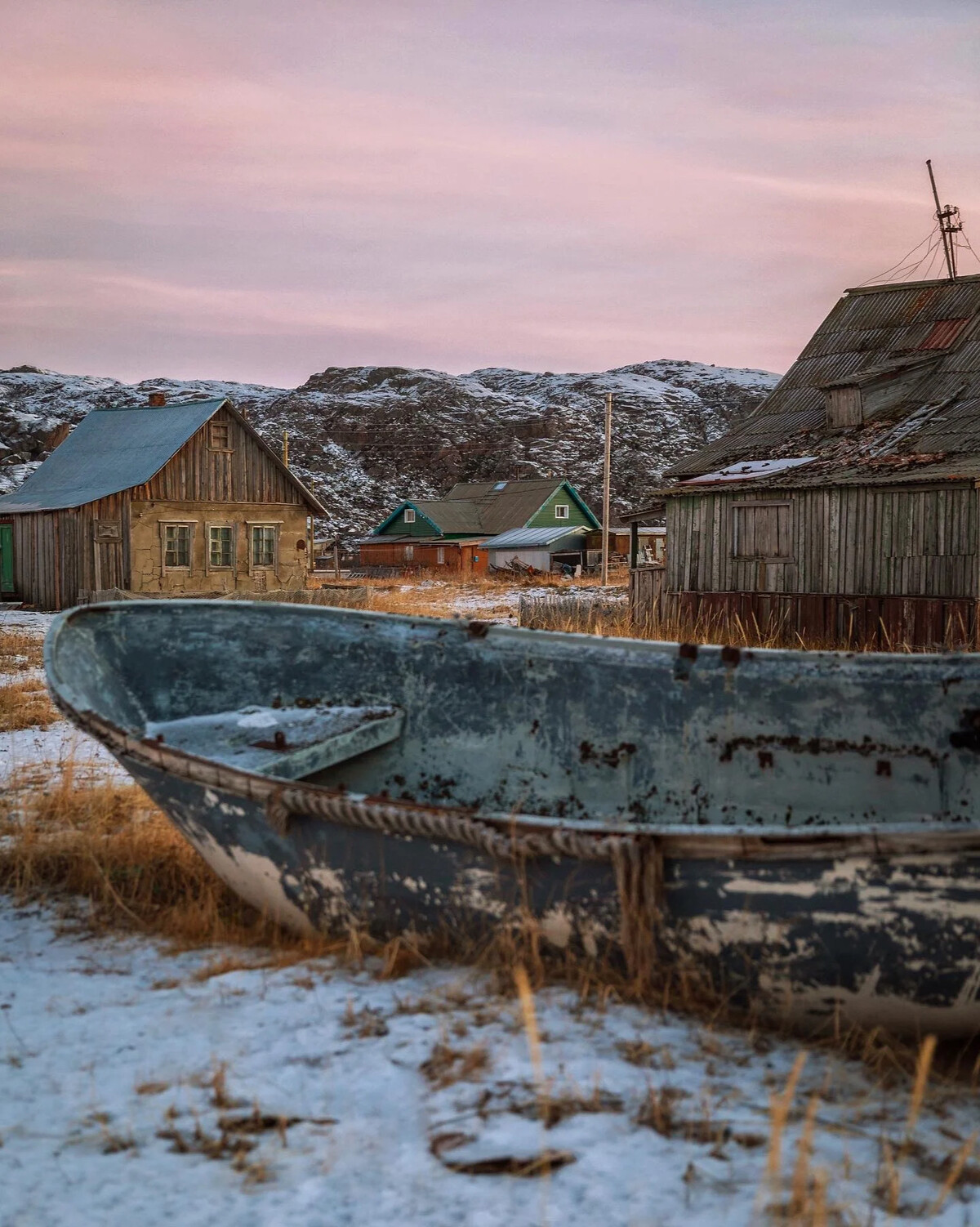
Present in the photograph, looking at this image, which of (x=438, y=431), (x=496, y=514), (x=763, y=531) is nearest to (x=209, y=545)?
(x=763, y=531)

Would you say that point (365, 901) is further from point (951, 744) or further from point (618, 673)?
point (951, 744)

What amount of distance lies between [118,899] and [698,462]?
45.1ft

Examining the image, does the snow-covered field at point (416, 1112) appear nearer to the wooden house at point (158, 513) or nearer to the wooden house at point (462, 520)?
the wooden house at point (158, 513)

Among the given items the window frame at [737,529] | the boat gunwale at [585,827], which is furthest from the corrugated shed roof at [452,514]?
the boat gunwale at [585,827]

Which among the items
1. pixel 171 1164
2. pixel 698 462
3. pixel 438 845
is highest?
pixel 698 462

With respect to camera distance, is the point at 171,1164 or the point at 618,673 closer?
the point at 171,1164

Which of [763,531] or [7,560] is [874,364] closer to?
[763,531]

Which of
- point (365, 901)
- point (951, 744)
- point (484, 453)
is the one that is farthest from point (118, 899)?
point (484, 453)

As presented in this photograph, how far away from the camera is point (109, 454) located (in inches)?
964

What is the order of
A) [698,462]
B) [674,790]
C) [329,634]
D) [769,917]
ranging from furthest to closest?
[698,462] < [329,634] < [674,790] < [769,917]

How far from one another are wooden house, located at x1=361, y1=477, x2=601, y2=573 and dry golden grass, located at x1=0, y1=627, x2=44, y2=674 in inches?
1357

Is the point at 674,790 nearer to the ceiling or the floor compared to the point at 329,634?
nearer to the floor

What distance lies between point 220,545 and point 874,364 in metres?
14.7

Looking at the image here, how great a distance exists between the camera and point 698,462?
16.4 meters
